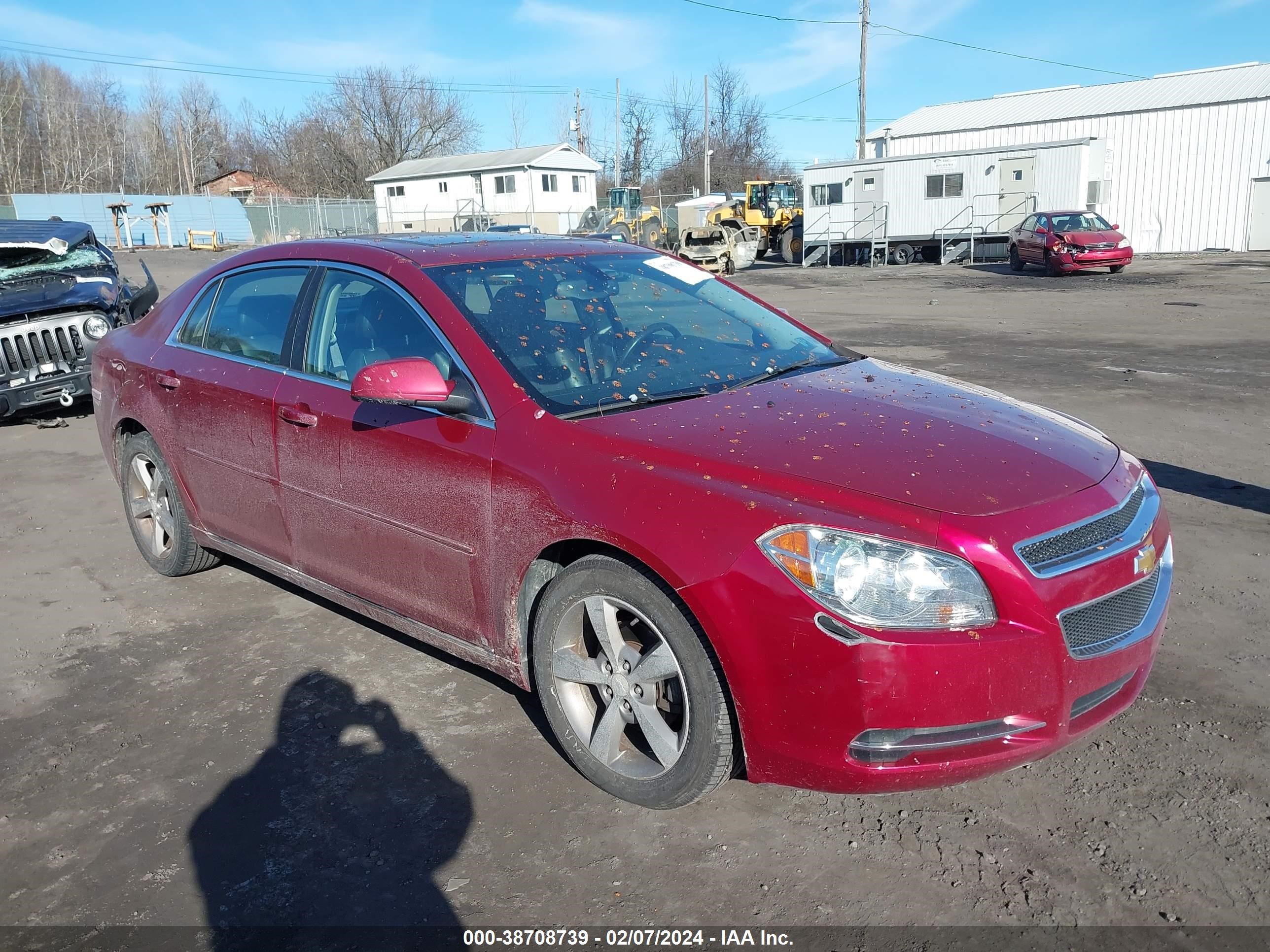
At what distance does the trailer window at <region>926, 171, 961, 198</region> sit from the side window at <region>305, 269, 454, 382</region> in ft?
105

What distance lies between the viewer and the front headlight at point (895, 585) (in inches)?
98.5

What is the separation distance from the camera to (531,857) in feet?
9.32

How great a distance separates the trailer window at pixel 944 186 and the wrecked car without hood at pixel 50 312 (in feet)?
93.1

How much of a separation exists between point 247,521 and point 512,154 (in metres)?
60.2

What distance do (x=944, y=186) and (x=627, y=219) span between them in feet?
45.5

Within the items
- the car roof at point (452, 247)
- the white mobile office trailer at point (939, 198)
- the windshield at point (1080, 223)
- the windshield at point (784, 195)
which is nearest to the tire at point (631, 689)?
the car roof at point (452, 247)

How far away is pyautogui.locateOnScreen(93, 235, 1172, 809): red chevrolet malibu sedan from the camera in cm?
254

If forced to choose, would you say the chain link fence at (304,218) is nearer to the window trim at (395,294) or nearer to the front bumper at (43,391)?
the front bumper at (43,391)

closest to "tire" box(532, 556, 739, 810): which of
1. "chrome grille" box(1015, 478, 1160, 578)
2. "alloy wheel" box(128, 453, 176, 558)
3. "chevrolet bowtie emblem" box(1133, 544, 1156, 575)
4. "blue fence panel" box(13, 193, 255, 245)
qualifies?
"chrome grille" box(1015, 478, 1160, 578)

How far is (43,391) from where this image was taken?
29.5 ft

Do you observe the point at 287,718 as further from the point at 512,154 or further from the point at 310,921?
the point at 512,154

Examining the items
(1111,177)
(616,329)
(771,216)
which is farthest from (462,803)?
(1111,177)

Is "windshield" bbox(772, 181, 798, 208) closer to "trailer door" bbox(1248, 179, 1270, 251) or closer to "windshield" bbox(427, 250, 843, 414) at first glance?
"trailer door" bbox(1248, 179, 1270, 251)

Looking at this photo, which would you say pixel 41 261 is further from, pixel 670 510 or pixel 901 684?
pixel 901 684
